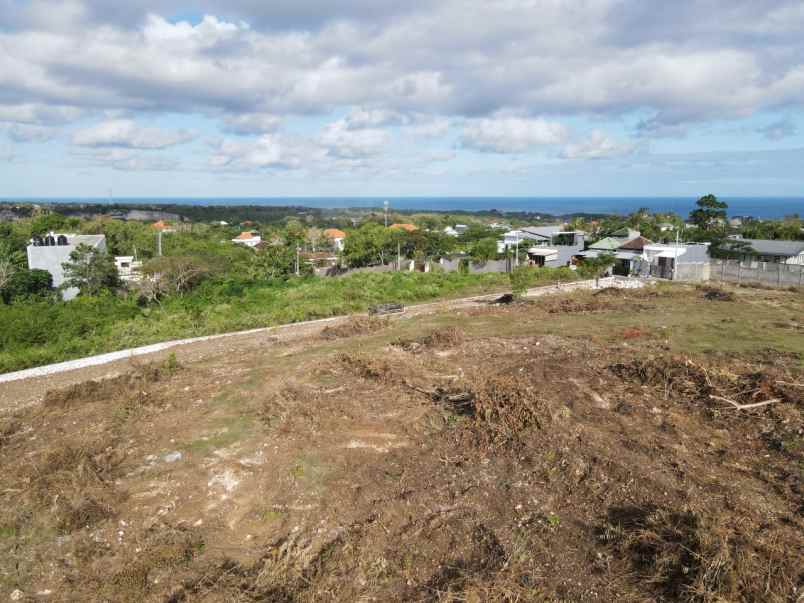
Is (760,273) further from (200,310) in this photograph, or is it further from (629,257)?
(200,310)

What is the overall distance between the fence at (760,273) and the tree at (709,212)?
21.7 metres

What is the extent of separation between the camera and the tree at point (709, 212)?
44866mm

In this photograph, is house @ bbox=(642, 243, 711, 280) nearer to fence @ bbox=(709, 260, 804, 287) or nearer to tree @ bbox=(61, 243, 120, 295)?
fence @ bbox=(709, 260, 804, 287)

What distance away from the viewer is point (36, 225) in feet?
136

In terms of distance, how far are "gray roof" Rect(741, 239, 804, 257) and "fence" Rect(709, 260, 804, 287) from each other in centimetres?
715

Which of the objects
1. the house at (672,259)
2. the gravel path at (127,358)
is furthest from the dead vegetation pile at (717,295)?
the gravel path at (127,358)

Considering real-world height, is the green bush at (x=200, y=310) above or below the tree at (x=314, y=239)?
below

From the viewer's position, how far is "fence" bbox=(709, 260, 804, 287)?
73.9 feet

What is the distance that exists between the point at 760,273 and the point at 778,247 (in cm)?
948

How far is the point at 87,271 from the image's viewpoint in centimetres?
2708

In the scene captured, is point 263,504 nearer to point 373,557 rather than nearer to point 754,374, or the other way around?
point 373,557

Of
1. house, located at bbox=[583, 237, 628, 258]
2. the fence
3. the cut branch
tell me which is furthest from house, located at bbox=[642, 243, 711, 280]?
the cut branch

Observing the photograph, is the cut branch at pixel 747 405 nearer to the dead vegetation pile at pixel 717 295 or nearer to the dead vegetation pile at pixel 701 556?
the dead vegetation pile at pixel 701 556

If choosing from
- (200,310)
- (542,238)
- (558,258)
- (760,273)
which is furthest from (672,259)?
(542,238)
